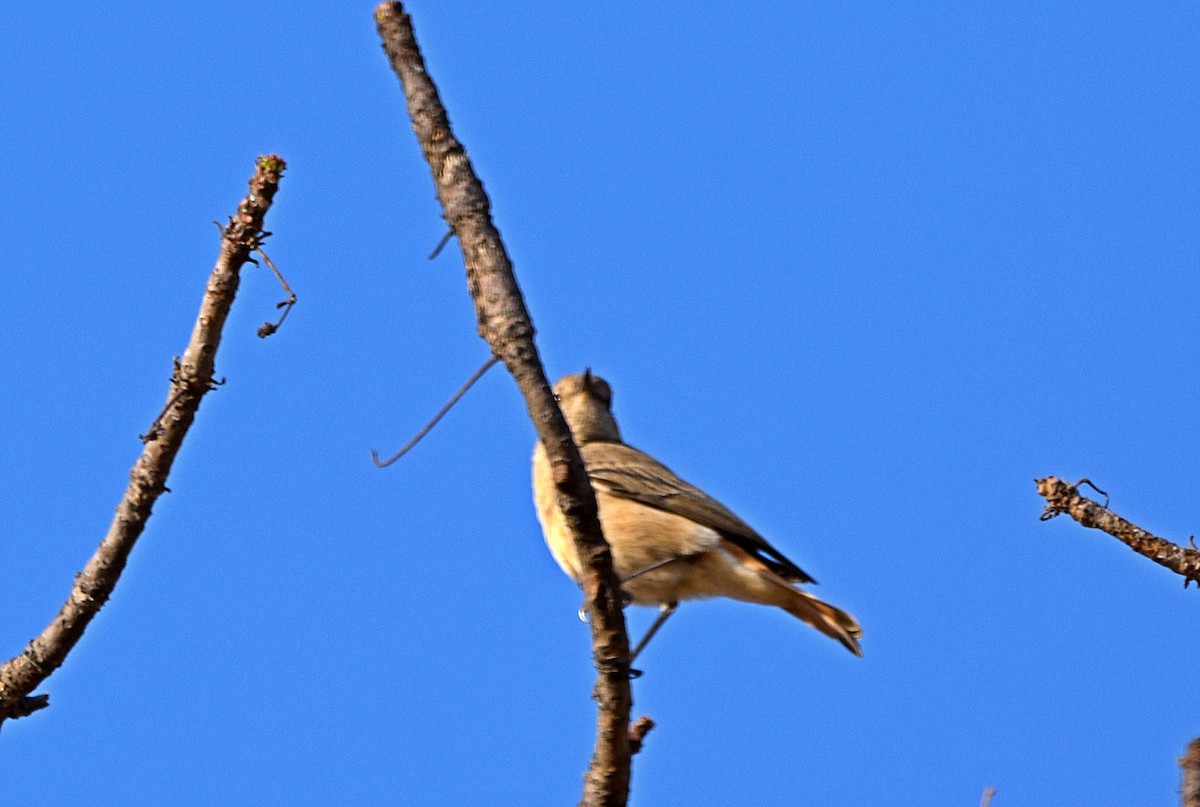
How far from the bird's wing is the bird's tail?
139 mm

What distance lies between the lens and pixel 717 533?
8781 millimetres

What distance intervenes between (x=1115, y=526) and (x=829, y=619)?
146 inches

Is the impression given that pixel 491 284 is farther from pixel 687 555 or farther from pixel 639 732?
pixel 687 555

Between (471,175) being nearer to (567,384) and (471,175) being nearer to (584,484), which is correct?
(584,484)

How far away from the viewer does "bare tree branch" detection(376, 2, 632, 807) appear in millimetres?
4770

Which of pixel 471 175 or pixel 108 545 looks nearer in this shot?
pixel 471 175

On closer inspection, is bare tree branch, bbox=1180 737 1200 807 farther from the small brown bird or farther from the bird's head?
the bird's head

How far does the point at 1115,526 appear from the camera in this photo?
507 centimetres

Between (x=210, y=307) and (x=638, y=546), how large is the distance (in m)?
3.90

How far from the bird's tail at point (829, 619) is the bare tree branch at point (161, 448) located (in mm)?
4280

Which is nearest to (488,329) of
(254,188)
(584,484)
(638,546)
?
(584,484)

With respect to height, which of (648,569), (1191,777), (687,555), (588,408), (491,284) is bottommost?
(1191,777)

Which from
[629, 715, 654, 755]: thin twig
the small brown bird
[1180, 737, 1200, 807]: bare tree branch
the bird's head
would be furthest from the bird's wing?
[1180, 737, 1200, 807]: bare tree branch

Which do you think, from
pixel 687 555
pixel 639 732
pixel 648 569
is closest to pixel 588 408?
pixel 687 555
